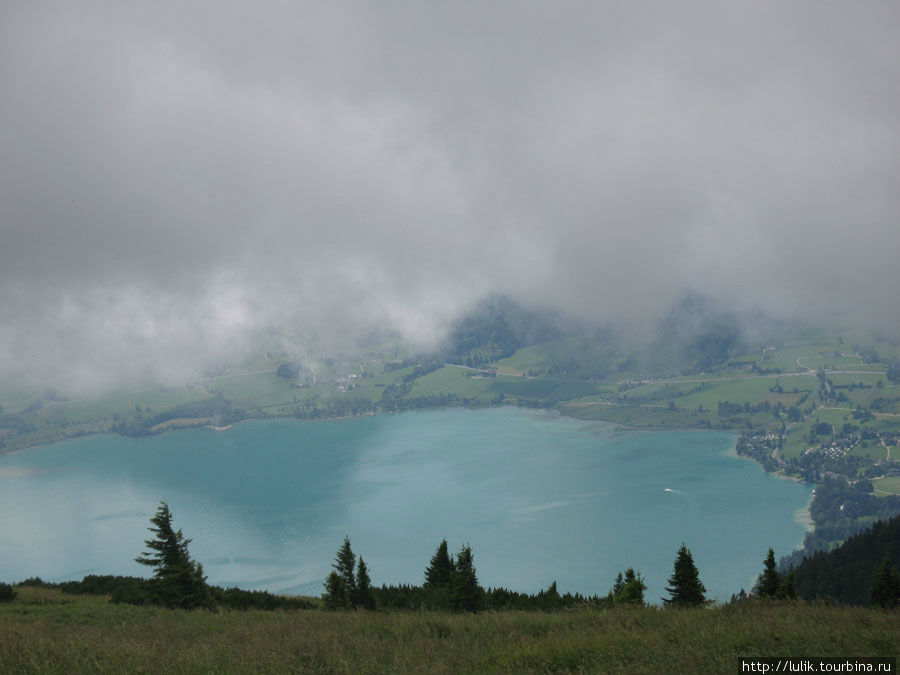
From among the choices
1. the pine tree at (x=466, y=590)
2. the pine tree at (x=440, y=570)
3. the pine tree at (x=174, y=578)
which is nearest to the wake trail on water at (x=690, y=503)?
the pine tree at (x=440, y=570)

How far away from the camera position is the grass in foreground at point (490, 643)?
17.2 feet

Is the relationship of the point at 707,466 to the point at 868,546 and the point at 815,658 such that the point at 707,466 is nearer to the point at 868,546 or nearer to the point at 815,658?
the point at 868,546

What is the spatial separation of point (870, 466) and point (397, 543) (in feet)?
273

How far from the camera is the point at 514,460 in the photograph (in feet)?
371

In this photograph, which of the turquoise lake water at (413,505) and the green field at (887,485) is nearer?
the turquoise lake water at (413,505)

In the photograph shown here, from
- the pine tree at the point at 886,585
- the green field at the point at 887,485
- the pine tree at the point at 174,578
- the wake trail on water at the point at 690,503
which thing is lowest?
the green field at the point at 887,485

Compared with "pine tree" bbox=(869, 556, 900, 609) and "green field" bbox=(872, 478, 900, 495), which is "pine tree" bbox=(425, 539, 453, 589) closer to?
"pine tree" bbox=(869, 556, 900, 609)

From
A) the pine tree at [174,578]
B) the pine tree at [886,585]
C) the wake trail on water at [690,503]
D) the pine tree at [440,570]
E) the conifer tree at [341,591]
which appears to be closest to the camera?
the pine tree at [174,578]

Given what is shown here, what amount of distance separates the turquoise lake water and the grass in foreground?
52.0m

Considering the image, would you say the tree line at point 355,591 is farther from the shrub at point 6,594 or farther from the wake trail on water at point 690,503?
the wake trail on water at point 690,503

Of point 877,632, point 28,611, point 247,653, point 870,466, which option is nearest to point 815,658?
point 877,632

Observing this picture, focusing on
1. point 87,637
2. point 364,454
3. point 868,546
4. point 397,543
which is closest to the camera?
point 87,637

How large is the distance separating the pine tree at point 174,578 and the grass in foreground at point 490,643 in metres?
6.23

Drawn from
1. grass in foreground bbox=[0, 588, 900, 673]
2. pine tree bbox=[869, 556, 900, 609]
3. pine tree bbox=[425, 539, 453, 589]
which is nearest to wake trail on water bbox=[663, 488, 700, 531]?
pine tree bbox=[425, 539, 453, 589]
